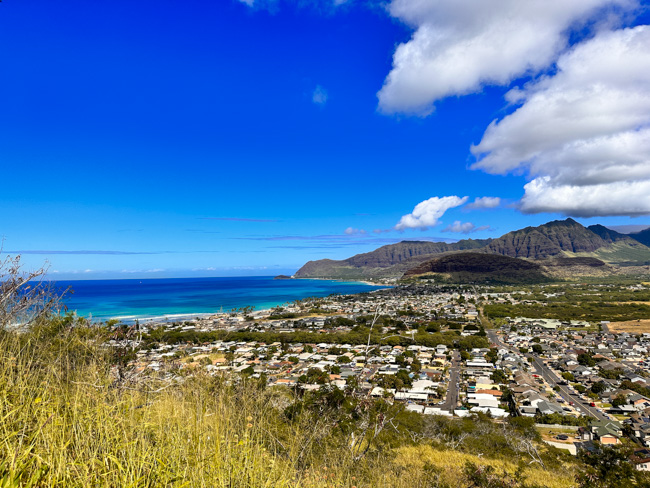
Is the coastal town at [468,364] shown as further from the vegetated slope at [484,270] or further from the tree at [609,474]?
the vegetated slope at [484,270]

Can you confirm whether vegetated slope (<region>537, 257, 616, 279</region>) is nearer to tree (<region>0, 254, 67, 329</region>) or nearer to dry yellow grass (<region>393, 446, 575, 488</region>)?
dry yellow grass (<region>393, 446, 575, 488</region>)

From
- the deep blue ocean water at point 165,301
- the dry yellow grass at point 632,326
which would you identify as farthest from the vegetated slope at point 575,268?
the dry yellow grass at point 632,326

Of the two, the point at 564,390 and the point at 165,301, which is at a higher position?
the point at 165,301

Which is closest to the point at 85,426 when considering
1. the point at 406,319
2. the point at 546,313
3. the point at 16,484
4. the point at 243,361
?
the point at 16,484

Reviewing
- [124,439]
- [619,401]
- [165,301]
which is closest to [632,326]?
[619,401]

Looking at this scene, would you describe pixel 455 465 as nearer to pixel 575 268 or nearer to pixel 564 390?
pixel 564 390

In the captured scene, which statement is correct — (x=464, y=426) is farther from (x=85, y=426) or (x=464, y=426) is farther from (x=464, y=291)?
(x=464, y=291)
